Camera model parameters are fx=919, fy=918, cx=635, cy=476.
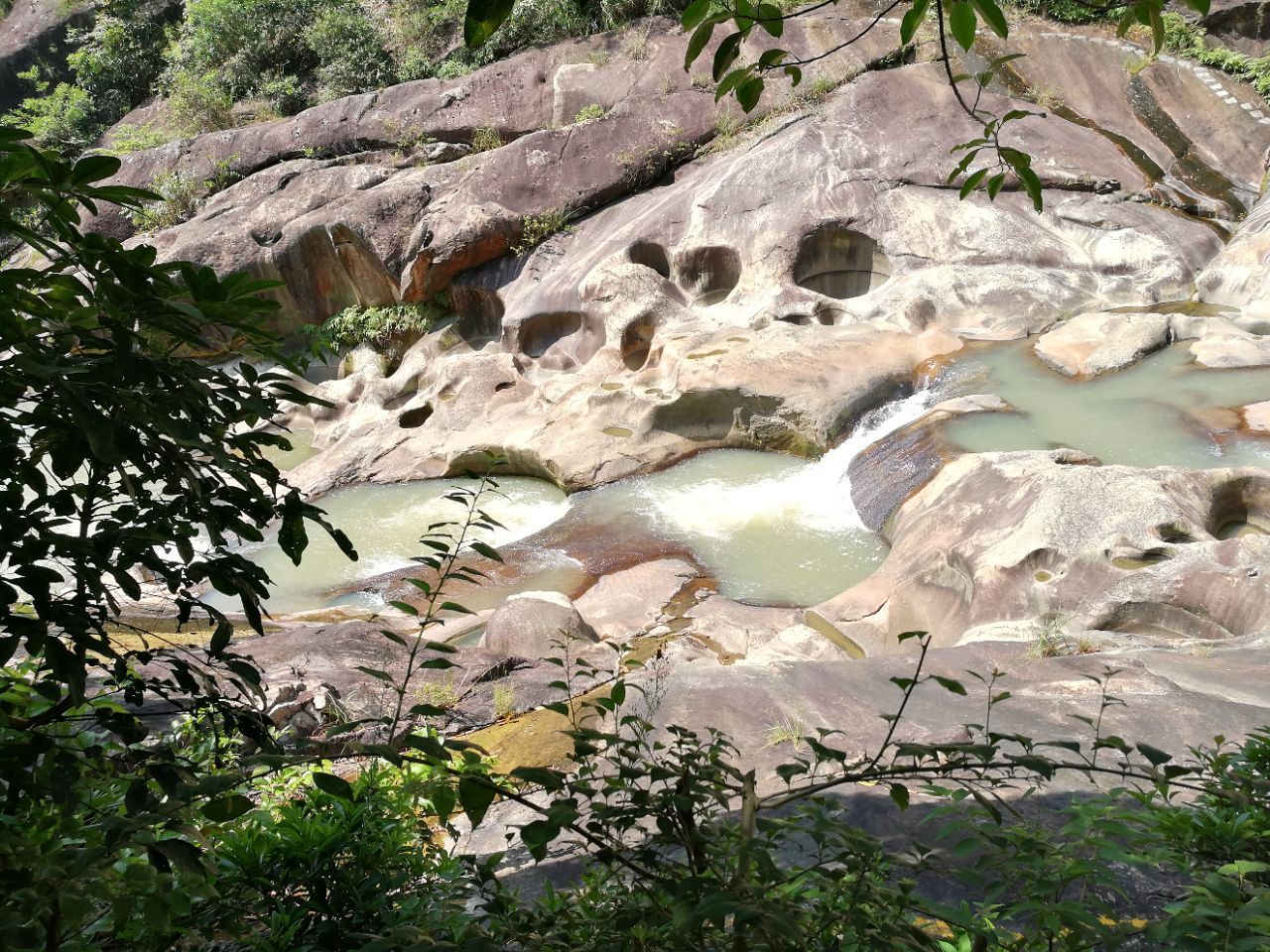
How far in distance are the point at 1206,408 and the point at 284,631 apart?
941 cm

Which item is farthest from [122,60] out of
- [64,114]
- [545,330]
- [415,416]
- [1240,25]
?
[1240,25]

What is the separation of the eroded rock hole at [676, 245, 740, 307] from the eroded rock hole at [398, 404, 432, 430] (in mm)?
4568

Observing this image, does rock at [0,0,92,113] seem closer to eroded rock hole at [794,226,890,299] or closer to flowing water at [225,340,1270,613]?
flowing water at [225,340,1270,613]

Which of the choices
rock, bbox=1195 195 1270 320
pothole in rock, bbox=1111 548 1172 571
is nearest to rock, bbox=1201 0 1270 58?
rock, bbox=1195 195 1270 320

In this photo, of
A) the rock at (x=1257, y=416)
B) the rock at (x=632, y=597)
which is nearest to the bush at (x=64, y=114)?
the rock at (x=632, y=597)

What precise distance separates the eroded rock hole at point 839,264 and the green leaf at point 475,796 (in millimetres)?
13415

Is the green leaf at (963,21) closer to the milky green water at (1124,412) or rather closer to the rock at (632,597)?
the rock at (632,597)

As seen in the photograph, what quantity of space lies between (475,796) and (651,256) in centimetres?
1440

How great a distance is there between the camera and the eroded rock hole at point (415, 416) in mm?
14695

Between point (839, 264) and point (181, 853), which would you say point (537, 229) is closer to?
point (839, 264)

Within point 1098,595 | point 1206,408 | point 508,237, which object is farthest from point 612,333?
point 1098,595

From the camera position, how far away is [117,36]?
26438 millimetres

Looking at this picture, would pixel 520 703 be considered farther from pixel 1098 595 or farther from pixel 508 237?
pixel 508 237

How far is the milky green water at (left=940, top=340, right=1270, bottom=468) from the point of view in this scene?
364 inches
